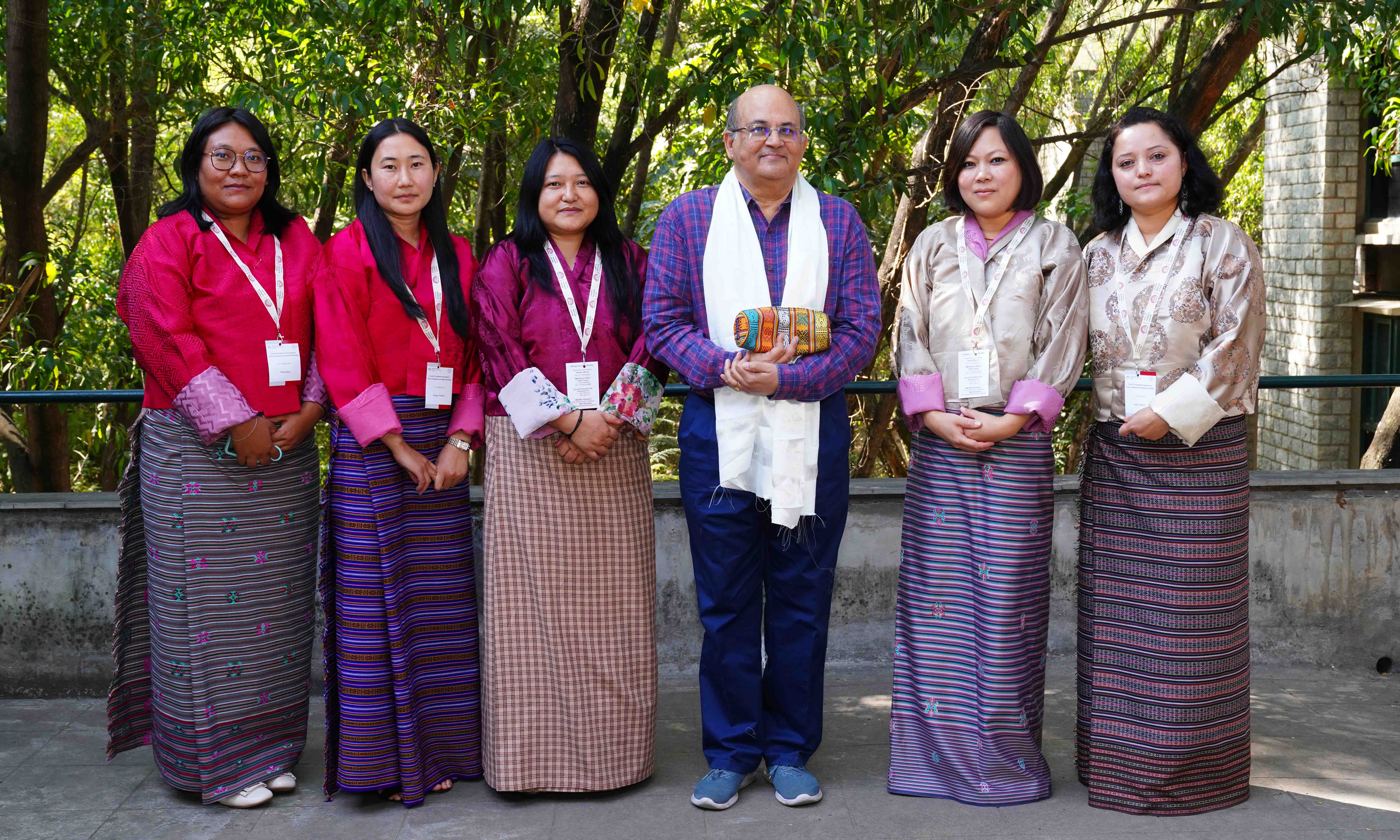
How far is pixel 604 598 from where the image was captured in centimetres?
329

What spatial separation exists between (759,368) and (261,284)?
4.37 ft

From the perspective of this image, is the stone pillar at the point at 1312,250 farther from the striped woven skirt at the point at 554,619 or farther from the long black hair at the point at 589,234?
the striped woven skirt at the point at 554,619

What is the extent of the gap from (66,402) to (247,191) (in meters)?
1.58

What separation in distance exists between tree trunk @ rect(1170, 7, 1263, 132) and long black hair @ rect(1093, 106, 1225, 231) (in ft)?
8.13

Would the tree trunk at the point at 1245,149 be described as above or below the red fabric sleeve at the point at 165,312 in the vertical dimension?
above

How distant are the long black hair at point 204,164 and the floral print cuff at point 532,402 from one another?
0.82m

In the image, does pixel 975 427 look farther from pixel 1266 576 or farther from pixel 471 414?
pixel 1266 576

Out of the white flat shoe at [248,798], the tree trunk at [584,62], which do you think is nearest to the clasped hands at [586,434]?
the white flat shoe at [248,798]

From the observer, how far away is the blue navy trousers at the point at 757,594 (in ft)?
10.5

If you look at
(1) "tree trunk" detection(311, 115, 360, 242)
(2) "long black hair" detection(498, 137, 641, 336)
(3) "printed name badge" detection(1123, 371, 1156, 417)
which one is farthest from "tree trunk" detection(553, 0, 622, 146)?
(3) "printed name badge" detection(1123, 371, 1156, 417)

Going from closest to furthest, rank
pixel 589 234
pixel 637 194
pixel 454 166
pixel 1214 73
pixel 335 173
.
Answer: pixel 589 234 < pixel 1214 73 < pixel 335 173 < pixel 454 166 < pixel 637 194

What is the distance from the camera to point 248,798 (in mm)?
3244

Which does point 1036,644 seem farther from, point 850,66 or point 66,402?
point 66,402

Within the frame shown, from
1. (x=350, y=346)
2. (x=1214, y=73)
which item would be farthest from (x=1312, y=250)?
(x=350, y=346)
